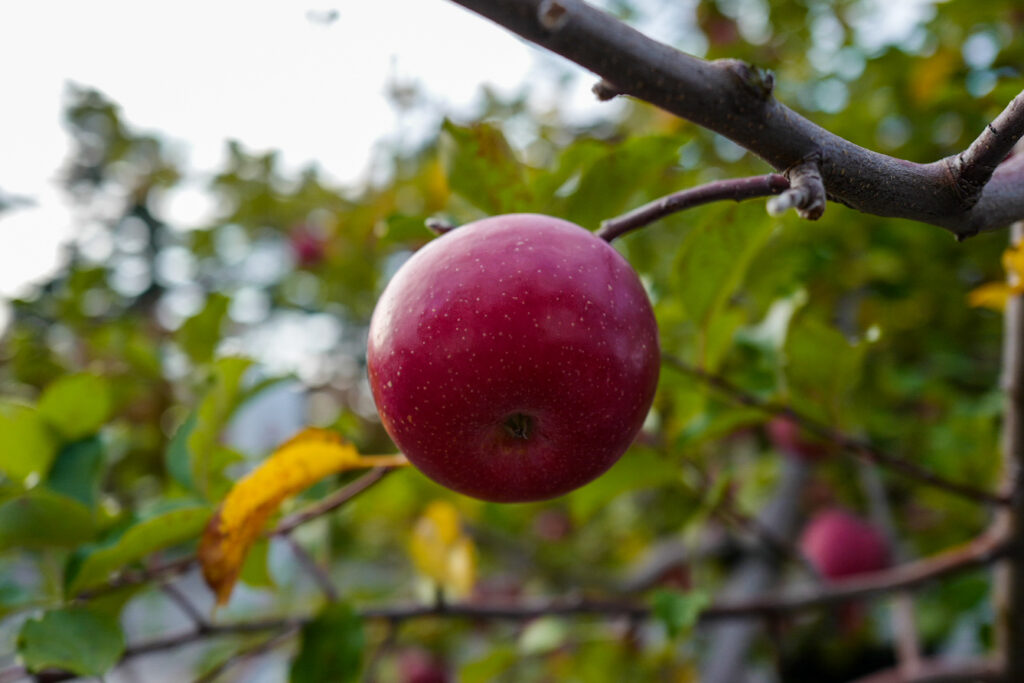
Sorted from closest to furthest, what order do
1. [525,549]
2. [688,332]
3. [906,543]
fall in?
[688,332] < [906,543] < [525,549]

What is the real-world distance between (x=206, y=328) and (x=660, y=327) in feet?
2.61

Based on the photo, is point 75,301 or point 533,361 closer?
point 533,361

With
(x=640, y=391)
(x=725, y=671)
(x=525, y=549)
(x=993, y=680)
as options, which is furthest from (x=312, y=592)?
(x=640, y=391)

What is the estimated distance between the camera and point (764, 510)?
198 centimetres

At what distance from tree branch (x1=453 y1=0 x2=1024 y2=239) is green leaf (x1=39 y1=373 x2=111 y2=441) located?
0.76 metres

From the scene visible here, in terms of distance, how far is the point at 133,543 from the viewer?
688 millimetres

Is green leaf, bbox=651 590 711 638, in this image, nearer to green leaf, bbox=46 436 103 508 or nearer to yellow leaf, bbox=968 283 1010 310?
yellow leaf, bbox=968 283 1010 310

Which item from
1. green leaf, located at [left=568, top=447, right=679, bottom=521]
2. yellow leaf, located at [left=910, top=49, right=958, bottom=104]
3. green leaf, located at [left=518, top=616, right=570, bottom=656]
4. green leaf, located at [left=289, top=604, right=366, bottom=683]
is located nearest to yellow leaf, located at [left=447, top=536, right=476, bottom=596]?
green leaf, located at [left=518, top=616, right=570, bottom=656]

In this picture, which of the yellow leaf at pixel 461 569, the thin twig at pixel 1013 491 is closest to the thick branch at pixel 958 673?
the thin twig at pixel 1013 491

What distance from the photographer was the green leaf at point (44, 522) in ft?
2.35

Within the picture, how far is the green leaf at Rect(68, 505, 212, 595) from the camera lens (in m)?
0.67

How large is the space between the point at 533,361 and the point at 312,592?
2.16 m

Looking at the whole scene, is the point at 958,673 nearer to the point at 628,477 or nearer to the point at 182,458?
the point at 628,477

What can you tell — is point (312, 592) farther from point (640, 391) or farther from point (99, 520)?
point (640, 391)
